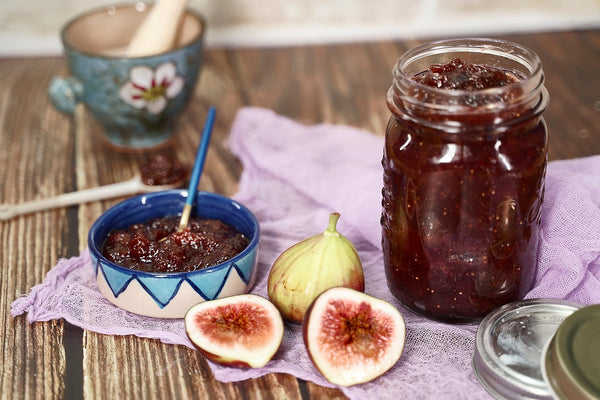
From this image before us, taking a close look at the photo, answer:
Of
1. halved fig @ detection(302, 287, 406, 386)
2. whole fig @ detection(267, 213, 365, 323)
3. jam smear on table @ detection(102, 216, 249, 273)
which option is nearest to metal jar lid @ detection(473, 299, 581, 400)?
halved fig @ detection(302, 287, 406, 386)

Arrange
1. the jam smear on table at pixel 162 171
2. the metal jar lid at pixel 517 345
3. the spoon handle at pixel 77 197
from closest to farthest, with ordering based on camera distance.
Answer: the metal jar lid at pixel 517 345, the spoon handle at pixel 77 197, the jam smear on table at pixel 162 171

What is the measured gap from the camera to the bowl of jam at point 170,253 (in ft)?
4.83

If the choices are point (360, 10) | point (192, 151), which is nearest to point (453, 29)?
point (360, 10)

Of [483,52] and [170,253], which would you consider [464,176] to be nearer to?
[483,52]

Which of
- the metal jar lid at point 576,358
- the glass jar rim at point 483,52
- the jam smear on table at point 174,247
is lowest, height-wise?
the jam smear on table at point 174,247

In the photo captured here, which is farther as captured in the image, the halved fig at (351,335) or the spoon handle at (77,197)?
the spoon handle at (77,197)

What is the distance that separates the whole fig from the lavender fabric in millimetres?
66

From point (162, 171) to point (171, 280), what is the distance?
24.0 inches

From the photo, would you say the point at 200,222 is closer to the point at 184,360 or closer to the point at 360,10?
the point at 184,360

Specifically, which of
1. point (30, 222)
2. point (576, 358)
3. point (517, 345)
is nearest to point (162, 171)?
point (30, 222)

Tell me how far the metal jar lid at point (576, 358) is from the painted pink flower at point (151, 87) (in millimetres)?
1234

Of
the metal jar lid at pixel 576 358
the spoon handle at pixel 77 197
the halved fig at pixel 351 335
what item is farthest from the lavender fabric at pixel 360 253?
the spoon handle at pixel 77 197

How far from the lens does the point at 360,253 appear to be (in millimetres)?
1753

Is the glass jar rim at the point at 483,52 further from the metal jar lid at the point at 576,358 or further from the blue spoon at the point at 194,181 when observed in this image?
the blue spoon at the point at 194,181
